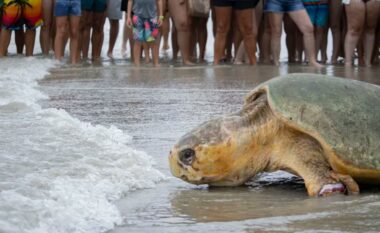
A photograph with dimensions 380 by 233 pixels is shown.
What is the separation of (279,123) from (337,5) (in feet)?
30.9

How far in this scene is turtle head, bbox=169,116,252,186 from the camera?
4.89 m

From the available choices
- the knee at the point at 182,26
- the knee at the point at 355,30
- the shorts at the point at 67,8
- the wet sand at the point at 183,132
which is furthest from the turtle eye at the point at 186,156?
the knee at the point at 182,26

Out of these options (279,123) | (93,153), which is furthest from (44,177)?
(279,123)

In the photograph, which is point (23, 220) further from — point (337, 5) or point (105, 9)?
point (105, 9)

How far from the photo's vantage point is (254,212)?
432 centimetres

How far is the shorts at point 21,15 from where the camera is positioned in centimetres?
1431

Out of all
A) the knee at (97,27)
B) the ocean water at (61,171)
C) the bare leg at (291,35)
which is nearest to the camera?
the ocean water at (61,171)

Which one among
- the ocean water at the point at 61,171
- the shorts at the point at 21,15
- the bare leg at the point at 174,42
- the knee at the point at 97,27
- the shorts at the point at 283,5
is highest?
the shorts at the point at 283,5

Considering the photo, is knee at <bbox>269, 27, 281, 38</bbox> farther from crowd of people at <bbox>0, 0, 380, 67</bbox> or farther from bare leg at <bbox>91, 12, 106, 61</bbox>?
bare leg at <bbox>91, 12, 106, 61</bbox>

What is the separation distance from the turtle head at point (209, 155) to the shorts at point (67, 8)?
9.07 meters

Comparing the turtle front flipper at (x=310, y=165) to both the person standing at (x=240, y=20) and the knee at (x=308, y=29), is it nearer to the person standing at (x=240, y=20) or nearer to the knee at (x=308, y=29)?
the person standing at (x=240, y=20)

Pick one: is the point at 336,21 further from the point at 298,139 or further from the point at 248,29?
the point at 298,139

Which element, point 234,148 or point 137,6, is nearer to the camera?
point 234,148

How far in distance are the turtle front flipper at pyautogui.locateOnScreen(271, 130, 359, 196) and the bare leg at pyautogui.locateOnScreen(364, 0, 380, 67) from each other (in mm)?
8407
